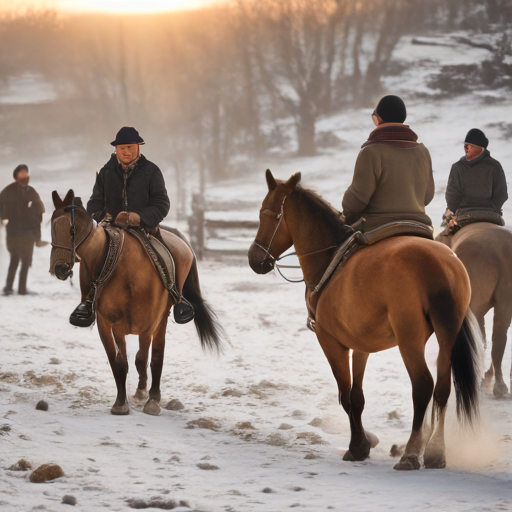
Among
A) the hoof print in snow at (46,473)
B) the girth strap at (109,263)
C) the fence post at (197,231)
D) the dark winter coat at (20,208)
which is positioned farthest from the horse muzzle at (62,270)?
the fence post at (197,231)

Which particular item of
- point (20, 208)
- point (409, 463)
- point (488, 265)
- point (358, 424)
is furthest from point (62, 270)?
point (20, 208)

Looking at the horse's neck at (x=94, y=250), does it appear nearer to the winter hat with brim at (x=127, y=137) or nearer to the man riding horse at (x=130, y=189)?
the man riding horse at (x=130, y=189)

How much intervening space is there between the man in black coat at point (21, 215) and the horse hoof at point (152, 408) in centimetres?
672

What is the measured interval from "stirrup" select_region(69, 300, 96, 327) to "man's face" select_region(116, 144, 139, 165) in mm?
1224

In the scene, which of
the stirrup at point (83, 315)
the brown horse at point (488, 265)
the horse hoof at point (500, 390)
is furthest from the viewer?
the horse hoof at point (500, 390)

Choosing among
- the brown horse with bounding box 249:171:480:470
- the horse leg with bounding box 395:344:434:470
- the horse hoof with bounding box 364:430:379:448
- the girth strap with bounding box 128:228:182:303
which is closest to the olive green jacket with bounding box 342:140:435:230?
the brown horse with bounding box 249:171:480:470

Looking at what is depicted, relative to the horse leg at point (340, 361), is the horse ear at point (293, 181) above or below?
above

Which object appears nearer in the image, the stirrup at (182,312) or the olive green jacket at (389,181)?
the olive green jacket at (389,181)

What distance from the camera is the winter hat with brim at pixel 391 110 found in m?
4.70

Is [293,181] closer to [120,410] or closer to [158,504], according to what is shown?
[158,504]

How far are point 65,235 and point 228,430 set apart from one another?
192 centimetres

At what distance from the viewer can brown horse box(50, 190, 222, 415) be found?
5.13 meters

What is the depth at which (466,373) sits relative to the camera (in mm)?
4230

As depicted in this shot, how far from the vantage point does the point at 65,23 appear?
38.6 meters
